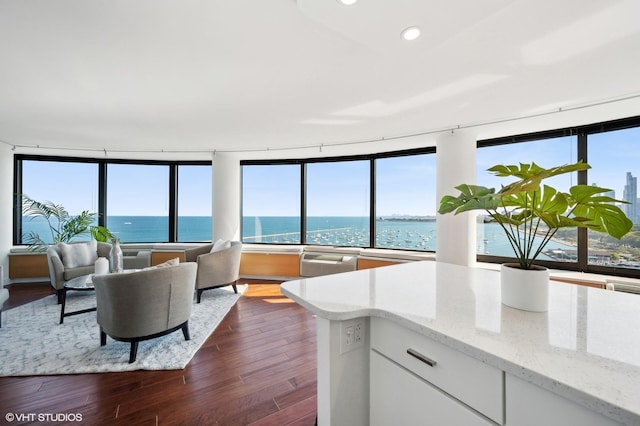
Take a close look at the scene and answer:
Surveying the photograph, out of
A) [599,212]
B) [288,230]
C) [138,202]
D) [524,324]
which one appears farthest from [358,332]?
[138,202]

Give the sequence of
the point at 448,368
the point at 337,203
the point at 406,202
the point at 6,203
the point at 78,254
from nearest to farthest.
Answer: the point at 448,368 < the point at 78,254 < the point at 6,203 < the point at 406,202 < the point at 337,203

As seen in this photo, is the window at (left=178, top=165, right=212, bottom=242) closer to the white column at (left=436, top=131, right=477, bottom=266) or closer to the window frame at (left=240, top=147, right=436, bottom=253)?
the window frame at (left=240, top=147, right=436, bottom=253)

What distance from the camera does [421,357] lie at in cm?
97

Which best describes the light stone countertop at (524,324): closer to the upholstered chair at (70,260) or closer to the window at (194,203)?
the upholstered chair at (70,260)

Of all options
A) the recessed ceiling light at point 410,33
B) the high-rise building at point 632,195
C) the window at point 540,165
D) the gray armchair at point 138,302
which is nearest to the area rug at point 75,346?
the gray armchair at point 138,302

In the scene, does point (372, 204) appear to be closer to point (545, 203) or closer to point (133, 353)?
point (545, 203)

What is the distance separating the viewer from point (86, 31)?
1.77 m

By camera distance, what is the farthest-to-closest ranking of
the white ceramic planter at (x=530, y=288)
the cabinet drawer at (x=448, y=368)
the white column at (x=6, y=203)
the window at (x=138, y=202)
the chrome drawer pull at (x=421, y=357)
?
the window at (x=138, y=202)
the white column at (x=6, y=203)
the white ceramic planter at (x=530, y=288)
the chrome drawer pull at (x=421, y=357)
the cabinet drawer at (x=448, y=368)

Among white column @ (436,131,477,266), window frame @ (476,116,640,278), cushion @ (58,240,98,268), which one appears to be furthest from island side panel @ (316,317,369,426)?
cushion @ (58,240,98,268)

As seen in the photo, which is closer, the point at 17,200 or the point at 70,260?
the point at 70,260

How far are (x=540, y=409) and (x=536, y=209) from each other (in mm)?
752

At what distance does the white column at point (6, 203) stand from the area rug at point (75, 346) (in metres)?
1.85

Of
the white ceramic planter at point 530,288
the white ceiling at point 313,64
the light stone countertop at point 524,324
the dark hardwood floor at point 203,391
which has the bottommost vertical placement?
the dark hardwood floor at point 203,391

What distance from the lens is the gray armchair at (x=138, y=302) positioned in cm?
221
